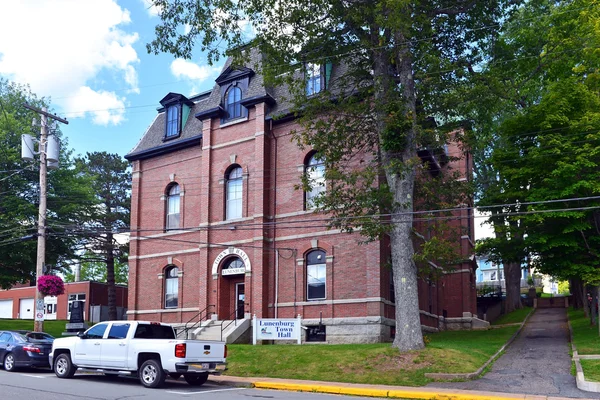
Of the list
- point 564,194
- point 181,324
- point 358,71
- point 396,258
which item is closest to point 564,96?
point 564,194

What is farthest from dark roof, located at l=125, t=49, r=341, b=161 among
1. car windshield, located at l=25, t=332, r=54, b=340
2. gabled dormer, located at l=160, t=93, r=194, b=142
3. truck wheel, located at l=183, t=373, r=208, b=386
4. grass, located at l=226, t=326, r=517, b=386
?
truck wheel, located at l=183, t=373, r=208, b=386

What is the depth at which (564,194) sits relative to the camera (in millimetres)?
22156

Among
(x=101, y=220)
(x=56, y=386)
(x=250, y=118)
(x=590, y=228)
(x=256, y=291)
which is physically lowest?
(x=56, y=386)

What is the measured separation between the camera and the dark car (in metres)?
20.0

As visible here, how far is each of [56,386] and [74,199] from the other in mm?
26223

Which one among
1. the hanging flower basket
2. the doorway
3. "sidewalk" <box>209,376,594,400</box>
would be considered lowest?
"sidewalk" <box>209,376,594,400</box>

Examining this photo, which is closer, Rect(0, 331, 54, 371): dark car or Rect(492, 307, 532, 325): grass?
Rect(0, 331, 54, 371): dark car

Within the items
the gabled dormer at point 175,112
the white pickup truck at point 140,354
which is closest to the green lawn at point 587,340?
the white pickup truck at point 140,354

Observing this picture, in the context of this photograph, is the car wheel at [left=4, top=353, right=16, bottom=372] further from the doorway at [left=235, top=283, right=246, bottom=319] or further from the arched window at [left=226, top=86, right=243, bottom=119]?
the arched window at [left=226, top=86, right=243, bottom=119]

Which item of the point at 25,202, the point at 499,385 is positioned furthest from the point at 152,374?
the point at 25,202

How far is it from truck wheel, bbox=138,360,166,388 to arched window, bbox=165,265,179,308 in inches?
624

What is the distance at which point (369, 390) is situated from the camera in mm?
15578

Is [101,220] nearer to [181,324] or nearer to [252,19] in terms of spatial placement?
[181,324]

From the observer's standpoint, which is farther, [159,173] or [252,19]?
[159,173]
